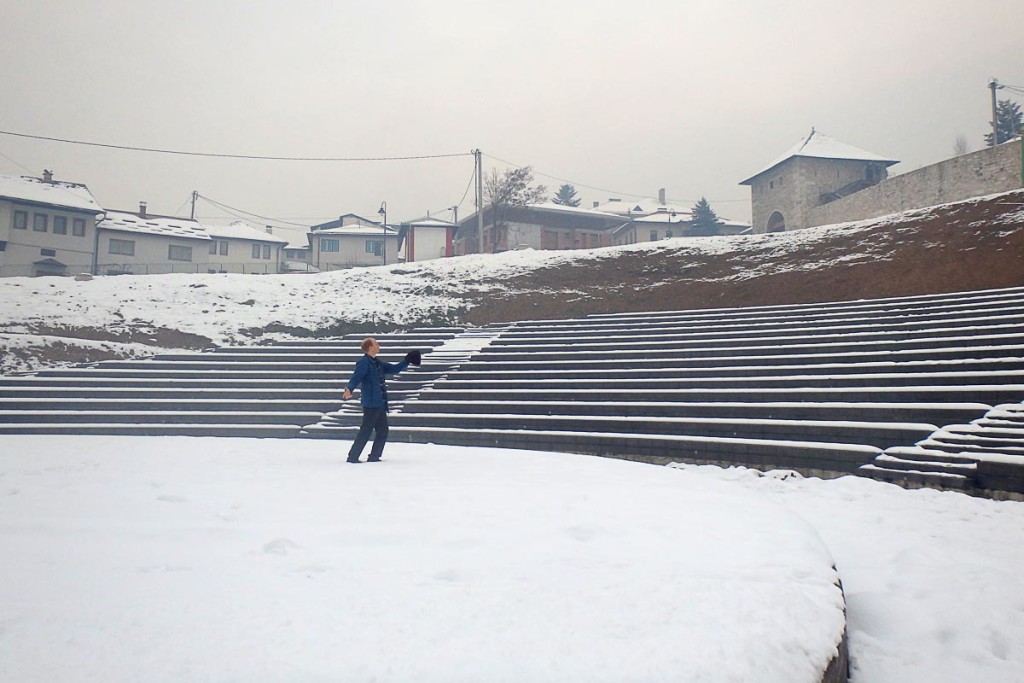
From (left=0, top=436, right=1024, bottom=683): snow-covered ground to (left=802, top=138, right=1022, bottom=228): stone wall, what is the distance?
25.5 meters

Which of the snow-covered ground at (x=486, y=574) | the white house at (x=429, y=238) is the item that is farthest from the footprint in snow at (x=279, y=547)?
the white house at (x=429, y=238)

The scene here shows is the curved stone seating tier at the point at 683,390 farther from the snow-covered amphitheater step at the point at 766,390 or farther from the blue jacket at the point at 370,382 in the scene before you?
the blue jacket at the point at 370,382

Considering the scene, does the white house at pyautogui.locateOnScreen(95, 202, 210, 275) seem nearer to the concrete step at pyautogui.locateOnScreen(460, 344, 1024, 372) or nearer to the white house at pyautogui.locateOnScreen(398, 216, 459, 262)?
the white house at pyautogui.locateOnScreen(398, 216, 459, 262)

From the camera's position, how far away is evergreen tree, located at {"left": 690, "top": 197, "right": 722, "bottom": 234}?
→ 54.2 metres

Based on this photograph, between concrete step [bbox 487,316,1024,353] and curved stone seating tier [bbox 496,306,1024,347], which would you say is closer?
concrete step [bbox 487,316,1024,353]

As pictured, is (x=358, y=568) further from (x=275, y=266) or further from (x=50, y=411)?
(x=275, y=266)

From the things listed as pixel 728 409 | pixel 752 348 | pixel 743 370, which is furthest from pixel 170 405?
pixel 752 348

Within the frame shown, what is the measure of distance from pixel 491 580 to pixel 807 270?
1832 centimetres

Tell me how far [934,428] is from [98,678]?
24.9ft

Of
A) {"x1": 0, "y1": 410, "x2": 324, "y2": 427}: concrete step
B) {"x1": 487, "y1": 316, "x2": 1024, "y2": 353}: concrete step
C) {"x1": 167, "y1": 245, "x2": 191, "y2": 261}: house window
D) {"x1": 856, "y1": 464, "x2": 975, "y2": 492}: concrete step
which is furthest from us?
{"x1": 167, "y1": 245, "x2": 191, "y2": 261}: house window

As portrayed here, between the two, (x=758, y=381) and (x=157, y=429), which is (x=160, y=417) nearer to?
(x=157, y=429)

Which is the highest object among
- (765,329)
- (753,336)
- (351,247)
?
(351,247)

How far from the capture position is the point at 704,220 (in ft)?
179

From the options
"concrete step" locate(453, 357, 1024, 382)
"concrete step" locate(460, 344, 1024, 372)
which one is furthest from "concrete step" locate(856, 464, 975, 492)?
"concrete step" locate(460, 344, 1024, 372)
